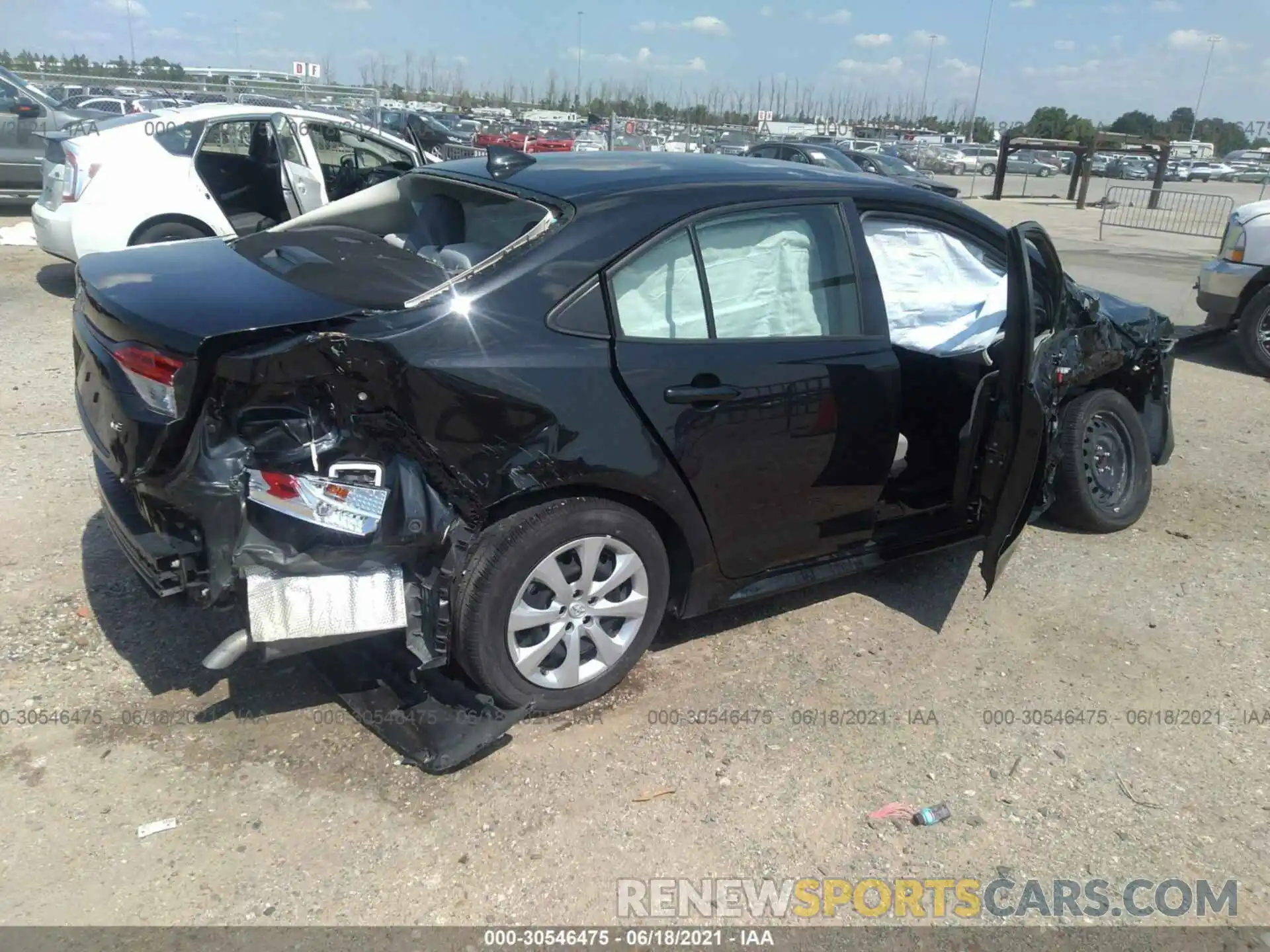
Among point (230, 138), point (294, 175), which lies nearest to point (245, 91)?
point (230, 138)

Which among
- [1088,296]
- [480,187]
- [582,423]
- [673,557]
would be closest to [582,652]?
[673,557]

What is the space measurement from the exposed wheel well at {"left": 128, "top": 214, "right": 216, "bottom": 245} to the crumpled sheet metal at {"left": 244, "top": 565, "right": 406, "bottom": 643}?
19.4 ft

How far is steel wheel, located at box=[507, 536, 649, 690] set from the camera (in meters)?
2.98

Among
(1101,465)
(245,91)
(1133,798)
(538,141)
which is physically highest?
(245,91)

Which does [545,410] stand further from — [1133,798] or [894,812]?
[1133,798]

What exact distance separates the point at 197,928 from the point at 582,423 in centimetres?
165

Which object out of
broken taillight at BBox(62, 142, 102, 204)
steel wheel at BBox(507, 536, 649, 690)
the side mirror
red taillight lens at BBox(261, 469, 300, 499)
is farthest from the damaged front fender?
the side mirror

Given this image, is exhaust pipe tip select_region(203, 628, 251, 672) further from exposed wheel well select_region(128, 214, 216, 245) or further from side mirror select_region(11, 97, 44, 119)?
side mirror select_region(11, 97, 44, 119)

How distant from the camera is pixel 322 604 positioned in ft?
8.98

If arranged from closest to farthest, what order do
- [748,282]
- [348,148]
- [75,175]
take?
1. [748,282]
2. [75,175]
3. [348,148]

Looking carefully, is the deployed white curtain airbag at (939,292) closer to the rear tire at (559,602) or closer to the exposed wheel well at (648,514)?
the exposed wheel well at (648,514)

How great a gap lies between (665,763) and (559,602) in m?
0.61

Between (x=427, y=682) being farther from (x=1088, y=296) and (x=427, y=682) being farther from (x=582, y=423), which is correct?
→ (x=1088, y=296)

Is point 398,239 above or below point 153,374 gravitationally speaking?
above
